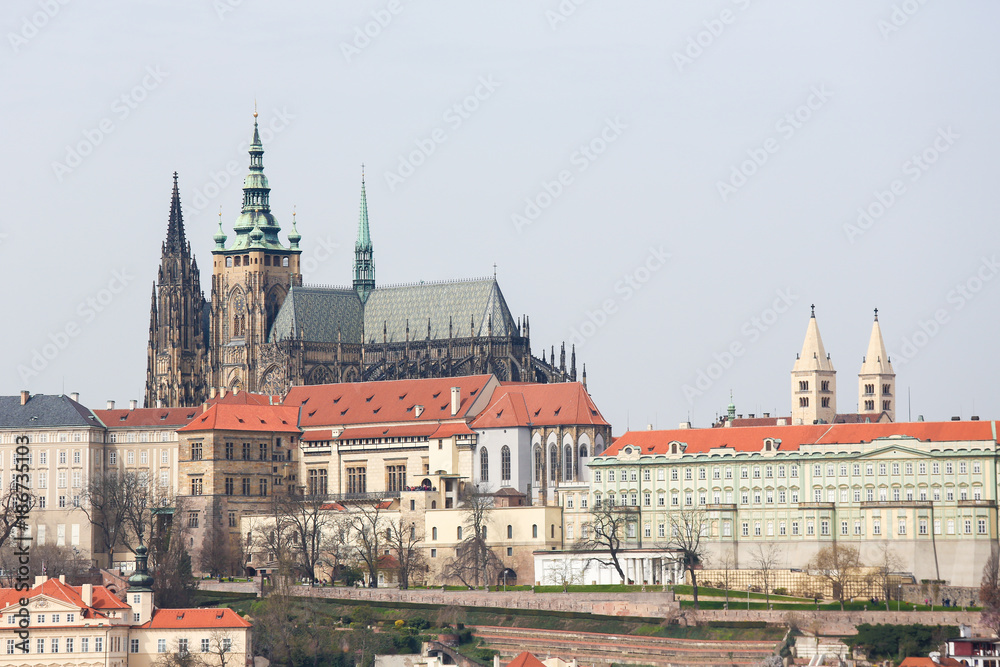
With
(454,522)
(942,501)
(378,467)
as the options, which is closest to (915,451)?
(942,501)

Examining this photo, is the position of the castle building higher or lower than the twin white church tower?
lower

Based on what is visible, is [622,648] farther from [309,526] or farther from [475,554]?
[309,526]

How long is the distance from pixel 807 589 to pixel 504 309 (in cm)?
6014

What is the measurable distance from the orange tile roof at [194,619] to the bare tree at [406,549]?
20684mm

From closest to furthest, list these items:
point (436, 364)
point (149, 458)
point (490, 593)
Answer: point (490, 593) → point (149, 458) → point (436, 364)

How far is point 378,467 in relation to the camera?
7156 inches

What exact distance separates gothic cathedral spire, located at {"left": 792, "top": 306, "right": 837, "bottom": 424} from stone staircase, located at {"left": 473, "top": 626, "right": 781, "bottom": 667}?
57.8 m

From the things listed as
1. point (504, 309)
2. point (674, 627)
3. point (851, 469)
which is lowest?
point (674, 627)

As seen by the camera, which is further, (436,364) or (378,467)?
(436,364)

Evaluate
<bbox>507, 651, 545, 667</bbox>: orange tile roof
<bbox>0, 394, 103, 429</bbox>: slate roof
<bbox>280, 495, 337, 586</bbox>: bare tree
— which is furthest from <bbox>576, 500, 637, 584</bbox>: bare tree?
<bbox>0, 394, 103, 429</bbox>: slate roof

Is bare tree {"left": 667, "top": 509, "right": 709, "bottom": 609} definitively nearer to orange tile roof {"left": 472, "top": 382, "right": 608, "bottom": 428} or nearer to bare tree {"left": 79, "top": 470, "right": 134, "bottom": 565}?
orange tile roof {"left": 472, "top": 382, "right": 608, "bottom": 428}

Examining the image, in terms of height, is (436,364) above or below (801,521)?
above

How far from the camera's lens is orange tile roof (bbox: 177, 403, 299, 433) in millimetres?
179000

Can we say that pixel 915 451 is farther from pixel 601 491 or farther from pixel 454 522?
pixel 454 522
